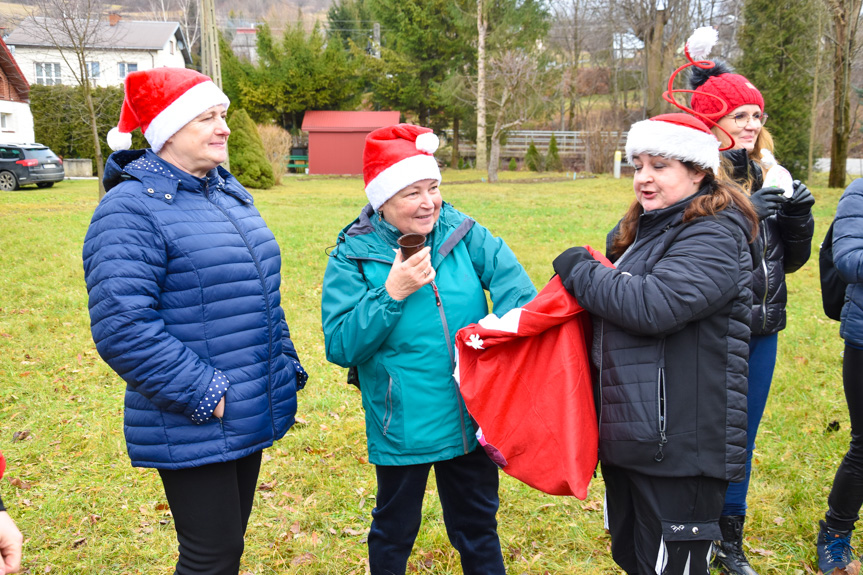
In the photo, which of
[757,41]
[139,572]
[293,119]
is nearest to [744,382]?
[139,572]

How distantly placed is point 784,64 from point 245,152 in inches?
728

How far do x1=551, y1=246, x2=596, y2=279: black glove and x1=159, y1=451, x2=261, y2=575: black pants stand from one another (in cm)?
141

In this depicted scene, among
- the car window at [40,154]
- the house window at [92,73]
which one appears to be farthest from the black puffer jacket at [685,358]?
the car window at [40,154]

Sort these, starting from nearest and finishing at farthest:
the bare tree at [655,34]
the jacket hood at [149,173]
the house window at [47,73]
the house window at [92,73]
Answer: the jacket hood at [149,173] → the house window at [92,73] → the bare tree at [655,34] → the house window at [47,73]

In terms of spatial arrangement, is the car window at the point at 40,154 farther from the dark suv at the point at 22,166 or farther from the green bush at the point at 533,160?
the green bush at the point at 533,160

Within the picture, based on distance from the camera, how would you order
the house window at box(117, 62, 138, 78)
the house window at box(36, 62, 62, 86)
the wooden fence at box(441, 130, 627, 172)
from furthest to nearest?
the house window at box(117, 62, 138, 78)
the house window at box(36, 62, 62, 86)
the wooden fence at box(441, 130, 627, 172)

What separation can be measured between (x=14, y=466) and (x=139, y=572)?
5.75ft

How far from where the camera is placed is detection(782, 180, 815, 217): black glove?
300 centimetres

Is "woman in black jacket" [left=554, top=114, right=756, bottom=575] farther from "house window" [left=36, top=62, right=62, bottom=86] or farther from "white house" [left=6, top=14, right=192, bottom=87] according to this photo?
"house window" [left=36, top=62, right=62, bottom=86]

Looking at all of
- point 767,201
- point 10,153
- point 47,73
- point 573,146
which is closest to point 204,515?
point 767,201

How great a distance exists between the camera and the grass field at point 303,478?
3561 mm

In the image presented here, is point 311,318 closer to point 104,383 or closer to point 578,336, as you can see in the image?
point 104,383

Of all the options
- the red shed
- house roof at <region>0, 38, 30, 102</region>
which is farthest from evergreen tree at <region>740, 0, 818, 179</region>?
house roof at <region>0, 38, 30, 102</region>

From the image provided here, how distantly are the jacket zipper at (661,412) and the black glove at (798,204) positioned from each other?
1.32 m
